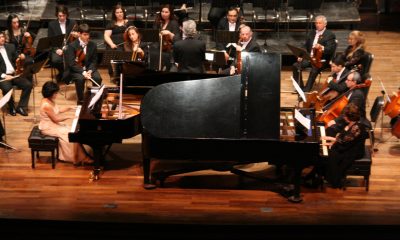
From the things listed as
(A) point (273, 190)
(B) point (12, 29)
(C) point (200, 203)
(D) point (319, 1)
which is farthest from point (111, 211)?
(D) point (319, 1)

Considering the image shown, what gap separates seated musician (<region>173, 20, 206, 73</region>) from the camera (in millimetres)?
9922

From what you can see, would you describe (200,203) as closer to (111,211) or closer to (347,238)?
(111,211)

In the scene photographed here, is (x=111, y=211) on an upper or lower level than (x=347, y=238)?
lower

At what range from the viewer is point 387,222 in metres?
7.96

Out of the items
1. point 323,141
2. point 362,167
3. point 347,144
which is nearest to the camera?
point 347,144

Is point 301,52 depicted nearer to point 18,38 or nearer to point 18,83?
point 18,83

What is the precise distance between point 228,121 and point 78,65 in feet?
12.2

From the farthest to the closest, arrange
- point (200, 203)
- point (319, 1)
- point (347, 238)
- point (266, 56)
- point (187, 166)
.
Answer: point (319, 1) < point (187, 166) < point (200, 203) < point (266, 56) < point (347, 238)

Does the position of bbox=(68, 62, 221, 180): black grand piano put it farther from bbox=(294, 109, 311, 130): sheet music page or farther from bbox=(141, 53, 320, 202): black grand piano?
bbox=(294, 109, 311, 130): sheet music page

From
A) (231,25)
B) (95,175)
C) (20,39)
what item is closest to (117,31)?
(20,39)

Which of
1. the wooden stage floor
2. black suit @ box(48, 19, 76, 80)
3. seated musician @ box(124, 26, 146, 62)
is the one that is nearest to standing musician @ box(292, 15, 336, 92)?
the wooden stage floor

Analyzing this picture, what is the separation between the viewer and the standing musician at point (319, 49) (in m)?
11.0

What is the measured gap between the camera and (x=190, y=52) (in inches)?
392

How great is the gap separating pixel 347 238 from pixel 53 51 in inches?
274
